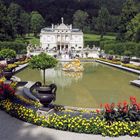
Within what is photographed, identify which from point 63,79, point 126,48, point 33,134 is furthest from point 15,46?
point 33,134

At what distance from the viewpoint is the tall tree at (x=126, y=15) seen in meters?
59.1

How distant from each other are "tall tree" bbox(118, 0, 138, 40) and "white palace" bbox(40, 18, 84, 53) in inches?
461

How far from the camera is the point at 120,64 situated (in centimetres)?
3325

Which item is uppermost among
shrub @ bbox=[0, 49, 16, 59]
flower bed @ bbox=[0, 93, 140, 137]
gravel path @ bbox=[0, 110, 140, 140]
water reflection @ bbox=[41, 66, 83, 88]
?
shrub @ bbox=[0, 49, 16, 59]

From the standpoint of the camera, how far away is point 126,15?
2366 inches

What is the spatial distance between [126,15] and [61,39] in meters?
17.6

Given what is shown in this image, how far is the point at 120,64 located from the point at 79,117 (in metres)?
25.5

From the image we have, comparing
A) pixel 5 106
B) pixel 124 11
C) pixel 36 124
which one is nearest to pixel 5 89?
pixel 5 106

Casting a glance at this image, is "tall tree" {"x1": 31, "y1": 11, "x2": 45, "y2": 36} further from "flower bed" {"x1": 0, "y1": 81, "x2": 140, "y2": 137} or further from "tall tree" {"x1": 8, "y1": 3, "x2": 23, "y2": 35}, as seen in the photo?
"flower bed" {"x1": 0, "y1": 81, "x2": 140, "y2": 137}

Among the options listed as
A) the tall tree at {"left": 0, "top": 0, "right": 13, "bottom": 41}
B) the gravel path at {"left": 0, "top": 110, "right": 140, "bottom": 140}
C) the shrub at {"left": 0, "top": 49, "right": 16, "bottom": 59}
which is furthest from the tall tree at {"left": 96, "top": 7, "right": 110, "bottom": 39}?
the gravel path at {"left": 0, "top": 110, "right": 140, "bottom": 140}

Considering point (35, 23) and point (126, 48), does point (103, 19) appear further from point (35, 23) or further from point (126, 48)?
point (126, 48)

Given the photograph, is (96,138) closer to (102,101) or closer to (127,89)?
(102,101)

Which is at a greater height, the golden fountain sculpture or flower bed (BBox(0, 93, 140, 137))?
flower bed (BBox(0, 93, 140, 137))

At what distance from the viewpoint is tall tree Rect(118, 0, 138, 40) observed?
194 feet
